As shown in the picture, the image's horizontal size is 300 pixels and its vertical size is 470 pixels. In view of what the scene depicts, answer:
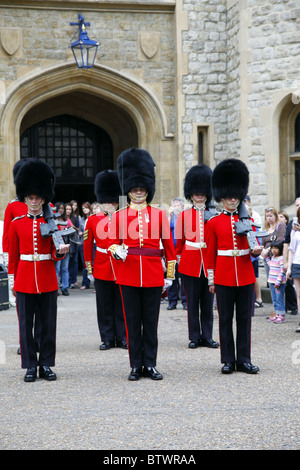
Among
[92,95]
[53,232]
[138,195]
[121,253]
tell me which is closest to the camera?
[121,253]

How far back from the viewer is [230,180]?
17.8ft

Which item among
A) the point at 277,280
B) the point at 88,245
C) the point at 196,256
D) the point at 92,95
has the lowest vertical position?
the point at 277,280

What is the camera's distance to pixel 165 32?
12297 mm

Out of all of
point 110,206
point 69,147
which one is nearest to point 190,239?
point 110,206

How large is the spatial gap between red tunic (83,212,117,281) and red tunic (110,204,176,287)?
118 cm

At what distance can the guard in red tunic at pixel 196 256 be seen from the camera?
638 centimetres

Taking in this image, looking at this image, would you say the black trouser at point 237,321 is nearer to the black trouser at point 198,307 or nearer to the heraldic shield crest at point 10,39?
the black trouser at point 198,307

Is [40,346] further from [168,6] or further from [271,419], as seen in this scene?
[168,6]

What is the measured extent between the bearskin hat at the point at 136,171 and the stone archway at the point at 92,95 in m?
6.85

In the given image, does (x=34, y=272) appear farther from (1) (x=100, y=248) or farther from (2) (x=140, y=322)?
(1) (x=100, y=248)

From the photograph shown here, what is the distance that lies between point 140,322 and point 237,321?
0.71m

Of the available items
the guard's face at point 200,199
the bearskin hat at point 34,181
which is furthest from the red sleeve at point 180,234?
the bearskin hat at point 34,181
